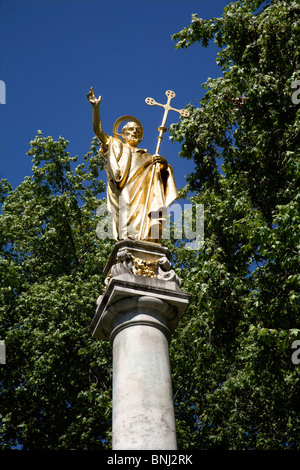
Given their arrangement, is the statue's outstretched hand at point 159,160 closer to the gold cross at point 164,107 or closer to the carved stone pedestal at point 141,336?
the gold cross at point 164,107

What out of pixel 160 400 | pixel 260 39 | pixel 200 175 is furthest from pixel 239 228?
pixel 160 400

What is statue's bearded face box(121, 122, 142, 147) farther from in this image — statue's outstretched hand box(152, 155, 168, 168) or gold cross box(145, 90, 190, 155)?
statue's outstretched hand box(152, 155, 168, 168)

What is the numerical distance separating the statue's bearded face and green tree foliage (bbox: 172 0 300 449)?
269 centimetres

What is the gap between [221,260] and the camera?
13180 mm

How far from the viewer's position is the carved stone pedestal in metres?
5.95

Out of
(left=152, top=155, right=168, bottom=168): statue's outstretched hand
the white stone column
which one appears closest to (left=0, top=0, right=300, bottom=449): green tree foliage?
(left=152, top=155, right=168, bottom=168): statue's outstretched hand

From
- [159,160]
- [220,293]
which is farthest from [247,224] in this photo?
[159,160]

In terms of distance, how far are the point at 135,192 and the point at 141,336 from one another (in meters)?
2.53

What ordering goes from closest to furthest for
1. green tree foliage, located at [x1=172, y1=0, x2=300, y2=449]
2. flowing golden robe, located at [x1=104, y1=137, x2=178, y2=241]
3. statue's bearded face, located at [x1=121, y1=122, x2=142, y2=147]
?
flowing golden robe, located at [x1=104, y1=137, x2=178, y2=241], statue's bearded face, located at [x1=121, y1=122, x2=142, y2=147], green tree foliage, located at [x1=172, y1=0, x2=300, y2=449]

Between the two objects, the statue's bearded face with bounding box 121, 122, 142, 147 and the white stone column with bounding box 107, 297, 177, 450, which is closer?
the white stone column with bounding box 107, 297, 177, 450

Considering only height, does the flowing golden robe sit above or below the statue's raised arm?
below

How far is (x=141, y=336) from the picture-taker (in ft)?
21.9

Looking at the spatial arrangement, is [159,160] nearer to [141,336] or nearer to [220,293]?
[141,336]
